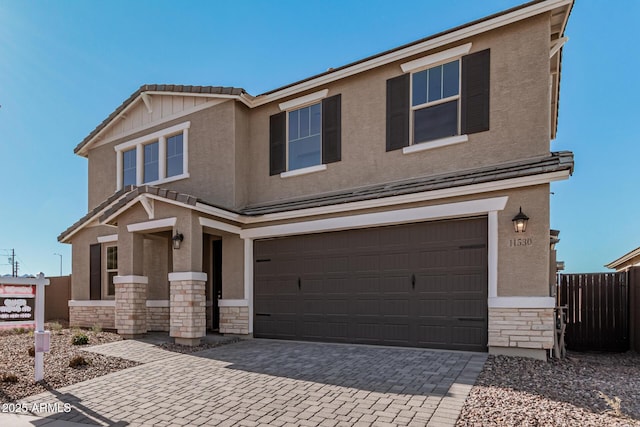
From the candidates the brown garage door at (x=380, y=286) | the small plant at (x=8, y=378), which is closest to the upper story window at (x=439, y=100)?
the brown garage door at (x=380, y=286)

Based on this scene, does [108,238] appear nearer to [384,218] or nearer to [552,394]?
[384,218]

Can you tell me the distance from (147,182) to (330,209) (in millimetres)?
6962

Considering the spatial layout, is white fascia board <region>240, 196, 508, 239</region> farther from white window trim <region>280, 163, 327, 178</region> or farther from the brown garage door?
white window trim <region>280, 163, 327, 178</region>

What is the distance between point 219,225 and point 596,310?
30.2 ft

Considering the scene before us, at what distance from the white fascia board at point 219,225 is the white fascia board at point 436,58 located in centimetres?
574

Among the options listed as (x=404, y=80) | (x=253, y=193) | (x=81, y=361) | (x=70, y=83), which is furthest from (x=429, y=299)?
(x=70, y=83)

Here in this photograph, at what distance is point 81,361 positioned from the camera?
6.93m

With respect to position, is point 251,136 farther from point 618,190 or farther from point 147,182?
point 618,190

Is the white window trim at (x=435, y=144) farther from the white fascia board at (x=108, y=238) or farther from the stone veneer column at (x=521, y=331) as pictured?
the white fascia board at (x=108, y=238)

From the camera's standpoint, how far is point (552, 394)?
497cm

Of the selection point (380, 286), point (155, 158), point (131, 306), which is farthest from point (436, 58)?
point (131, 306)

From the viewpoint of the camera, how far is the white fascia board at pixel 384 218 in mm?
7441

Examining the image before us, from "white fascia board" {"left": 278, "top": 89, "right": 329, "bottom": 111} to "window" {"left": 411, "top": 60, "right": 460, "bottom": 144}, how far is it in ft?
7.80

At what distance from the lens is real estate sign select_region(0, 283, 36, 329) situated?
609cm
